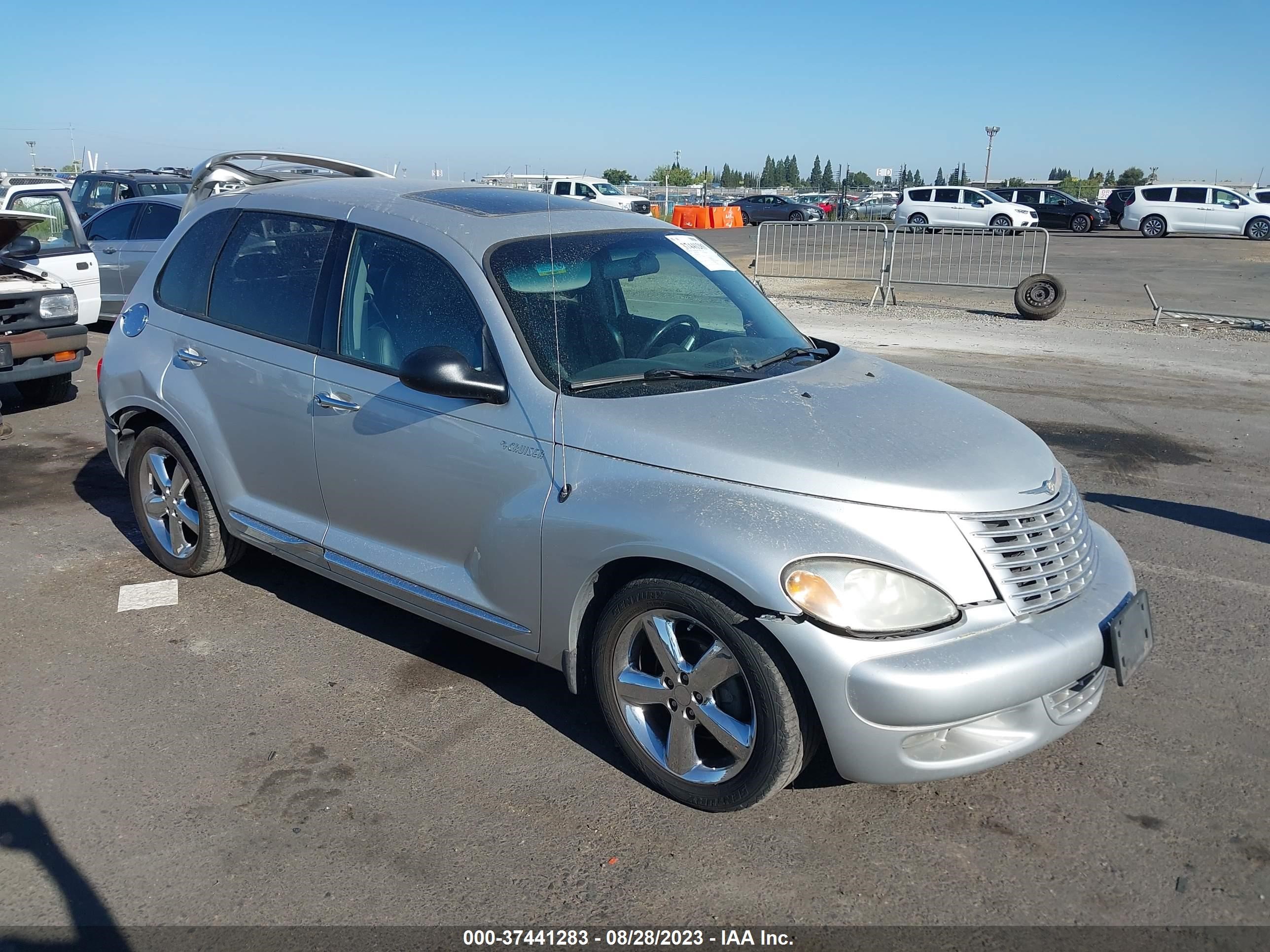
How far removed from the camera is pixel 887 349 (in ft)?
41.8

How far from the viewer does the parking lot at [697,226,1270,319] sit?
17.5 meters

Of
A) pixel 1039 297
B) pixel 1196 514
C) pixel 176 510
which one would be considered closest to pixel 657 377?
pixel 176 510

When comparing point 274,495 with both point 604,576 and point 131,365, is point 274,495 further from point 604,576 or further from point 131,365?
point 604,576

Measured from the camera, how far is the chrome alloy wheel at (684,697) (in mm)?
3273

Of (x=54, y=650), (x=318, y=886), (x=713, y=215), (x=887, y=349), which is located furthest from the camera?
(x=713, y=215)

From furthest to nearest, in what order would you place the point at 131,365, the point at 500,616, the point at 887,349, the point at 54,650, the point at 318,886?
1. the point at 887,349
2. the point at 131,365
3. the point at 54,650
4. the point at 500,616
5. the point at 318,886

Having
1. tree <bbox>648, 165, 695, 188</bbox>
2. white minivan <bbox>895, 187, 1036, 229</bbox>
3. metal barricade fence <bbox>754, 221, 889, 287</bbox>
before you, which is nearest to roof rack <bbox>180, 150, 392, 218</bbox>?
metal barricade fence <bbox>754, 221, 889, 287</bbox>

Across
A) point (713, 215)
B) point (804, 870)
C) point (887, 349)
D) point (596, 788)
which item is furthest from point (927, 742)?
point (713, 215)

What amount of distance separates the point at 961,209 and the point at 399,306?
3581 cm

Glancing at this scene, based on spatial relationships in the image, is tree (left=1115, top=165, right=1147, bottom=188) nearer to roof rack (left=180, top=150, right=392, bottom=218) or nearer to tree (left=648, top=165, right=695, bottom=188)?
tree (left=648, top=165, right=695, bottom=188)

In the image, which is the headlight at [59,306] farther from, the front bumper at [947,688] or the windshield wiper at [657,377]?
the front bumper at [947,688]

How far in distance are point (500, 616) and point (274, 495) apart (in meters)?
1.44

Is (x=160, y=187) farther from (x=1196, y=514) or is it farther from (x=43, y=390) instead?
(x=1196, y=514)

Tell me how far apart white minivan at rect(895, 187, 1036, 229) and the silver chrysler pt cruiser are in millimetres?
34330
